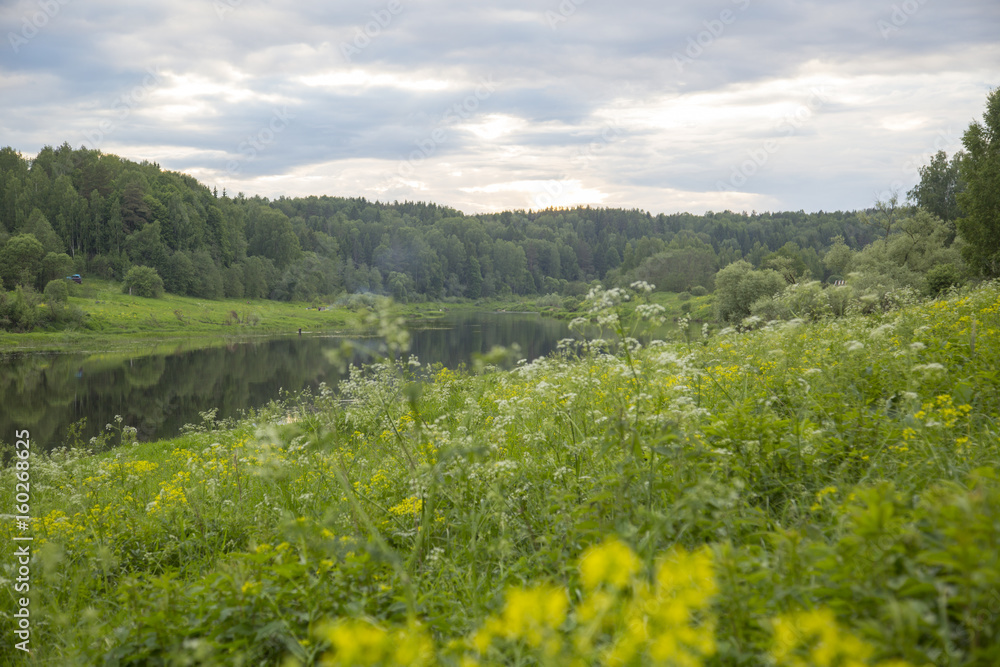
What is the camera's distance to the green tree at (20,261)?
65.8m

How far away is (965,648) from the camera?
1.81m

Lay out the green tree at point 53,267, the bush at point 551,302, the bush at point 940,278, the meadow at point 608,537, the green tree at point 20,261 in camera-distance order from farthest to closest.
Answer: the bush at point 551,302
the green tree at point 53,267
the green tree at point 20,261
the bush at point 940,278
the meadow at point 608,537

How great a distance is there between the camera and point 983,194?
2514cm

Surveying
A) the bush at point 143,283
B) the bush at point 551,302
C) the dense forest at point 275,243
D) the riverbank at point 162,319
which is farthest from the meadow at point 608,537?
the bush at point 551,302

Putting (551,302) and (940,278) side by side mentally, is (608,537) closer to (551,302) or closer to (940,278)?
(940,278)

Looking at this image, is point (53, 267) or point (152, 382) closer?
point (152, 382)

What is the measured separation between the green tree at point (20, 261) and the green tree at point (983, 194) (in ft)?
286

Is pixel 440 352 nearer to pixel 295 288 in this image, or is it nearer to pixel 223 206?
pixel 295 288

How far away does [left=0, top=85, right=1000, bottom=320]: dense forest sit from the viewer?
36406 mm

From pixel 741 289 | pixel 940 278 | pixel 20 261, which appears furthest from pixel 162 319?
pixel 940 278

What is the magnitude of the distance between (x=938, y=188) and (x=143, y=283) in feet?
309

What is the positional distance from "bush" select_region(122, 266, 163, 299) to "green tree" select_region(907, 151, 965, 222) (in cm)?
9121

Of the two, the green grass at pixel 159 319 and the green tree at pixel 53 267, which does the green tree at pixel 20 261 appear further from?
the green grass at pixel 159 319

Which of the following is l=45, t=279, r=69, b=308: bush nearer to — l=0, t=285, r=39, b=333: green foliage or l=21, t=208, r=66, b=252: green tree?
l=0, t=285, r=39, b=333: green foliage
